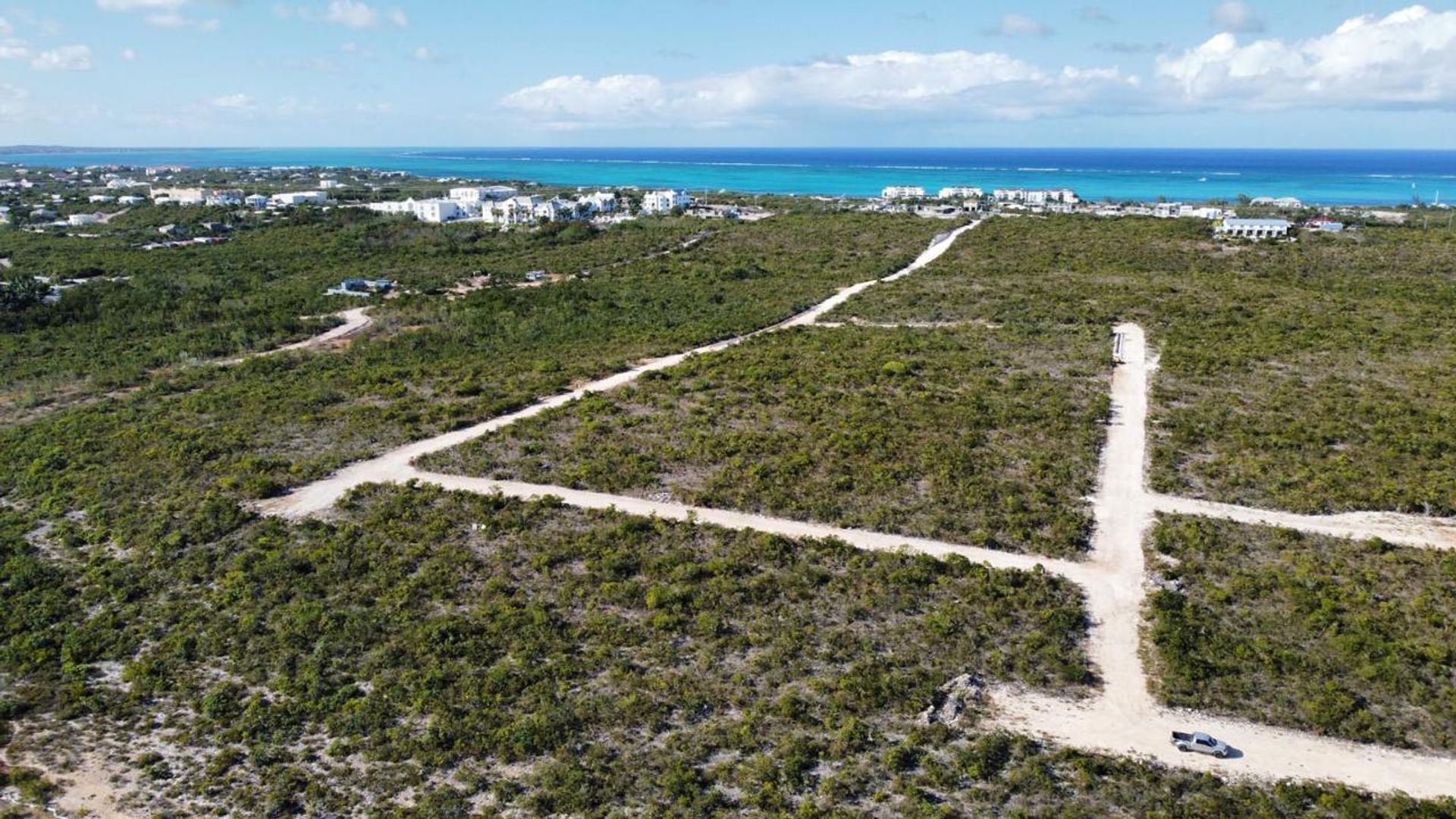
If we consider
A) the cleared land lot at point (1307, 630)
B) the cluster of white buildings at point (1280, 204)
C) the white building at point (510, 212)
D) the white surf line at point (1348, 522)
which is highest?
the cluster of white buildings at point (1280, 204)

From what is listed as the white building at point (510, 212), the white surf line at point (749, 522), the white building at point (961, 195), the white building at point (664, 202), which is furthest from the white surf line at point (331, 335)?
the white building at point (961, 195)

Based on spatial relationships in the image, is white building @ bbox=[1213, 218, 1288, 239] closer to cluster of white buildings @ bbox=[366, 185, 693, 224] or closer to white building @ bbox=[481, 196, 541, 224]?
cluster of white buildings @ bbox=[366, 185, 693, 224]

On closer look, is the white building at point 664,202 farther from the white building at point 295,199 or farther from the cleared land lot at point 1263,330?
the cleared land lot at point 1263,330

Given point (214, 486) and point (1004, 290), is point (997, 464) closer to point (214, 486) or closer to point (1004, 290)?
point (214, 486)

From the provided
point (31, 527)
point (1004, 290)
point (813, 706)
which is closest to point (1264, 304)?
point (1004, 290)

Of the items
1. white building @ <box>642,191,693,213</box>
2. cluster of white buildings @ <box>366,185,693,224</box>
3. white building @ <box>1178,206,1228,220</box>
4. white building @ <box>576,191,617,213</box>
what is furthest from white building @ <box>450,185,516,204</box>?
white building @ <box>1178,206,1228,220</box>

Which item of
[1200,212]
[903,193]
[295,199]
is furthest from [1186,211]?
[295,199]

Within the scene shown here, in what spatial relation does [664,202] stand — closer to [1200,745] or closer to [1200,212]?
[1200,212]
